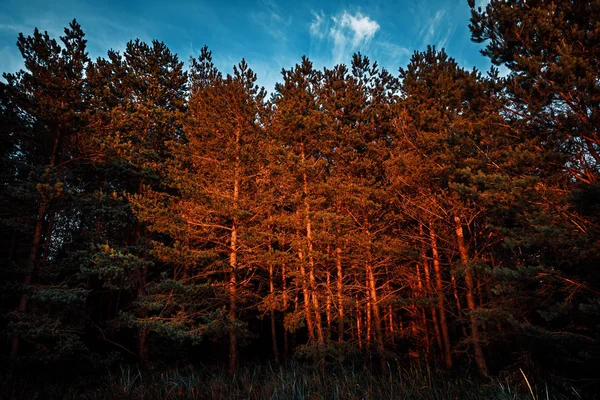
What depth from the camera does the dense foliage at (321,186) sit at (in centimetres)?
714

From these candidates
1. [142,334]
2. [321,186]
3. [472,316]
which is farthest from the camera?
[142,334]

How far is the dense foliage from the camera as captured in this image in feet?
23.4

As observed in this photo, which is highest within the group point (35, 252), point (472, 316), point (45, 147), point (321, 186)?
point (45, 147)

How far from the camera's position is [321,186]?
452 inches

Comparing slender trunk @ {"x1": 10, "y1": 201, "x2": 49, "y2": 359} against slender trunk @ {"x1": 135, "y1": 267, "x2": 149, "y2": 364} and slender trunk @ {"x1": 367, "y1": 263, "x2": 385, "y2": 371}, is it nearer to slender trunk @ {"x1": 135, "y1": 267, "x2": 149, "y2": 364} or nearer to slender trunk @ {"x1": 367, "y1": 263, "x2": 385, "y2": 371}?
slender trunk @ {"x1": 135, "y1": 267, "x2": 149, "y2": 364}

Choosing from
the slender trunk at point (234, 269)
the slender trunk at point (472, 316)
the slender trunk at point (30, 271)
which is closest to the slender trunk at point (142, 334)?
the slender trunk at point (30, 271)

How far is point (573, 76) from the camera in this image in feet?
20.7

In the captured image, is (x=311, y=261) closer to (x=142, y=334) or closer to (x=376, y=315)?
(x=376, y=315)

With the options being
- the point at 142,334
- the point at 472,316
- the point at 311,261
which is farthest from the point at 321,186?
the point at 142,334

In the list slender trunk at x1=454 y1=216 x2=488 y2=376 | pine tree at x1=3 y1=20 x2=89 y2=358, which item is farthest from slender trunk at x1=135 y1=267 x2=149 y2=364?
slender trunk at x1=454 y1=216 x2=488 y2=376

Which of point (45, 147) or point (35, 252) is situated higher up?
point (45, 147)

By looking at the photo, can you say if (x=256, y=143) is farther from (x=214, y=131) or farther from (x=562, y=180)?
(x=562, y=180)

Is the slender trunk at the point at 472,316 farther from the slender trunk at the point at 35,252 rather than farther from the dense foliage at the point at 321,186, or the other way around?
the slender trunk at the point at 35,252

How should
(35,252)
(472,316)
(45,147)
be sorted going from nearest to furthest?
1. (472,316)
2. (35,252)
3. (45,147)
